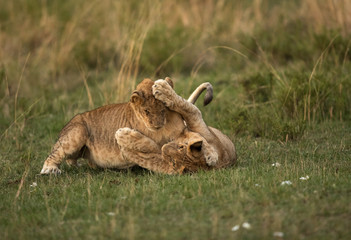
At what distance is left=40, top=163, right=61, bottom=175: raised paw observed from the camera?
636cm

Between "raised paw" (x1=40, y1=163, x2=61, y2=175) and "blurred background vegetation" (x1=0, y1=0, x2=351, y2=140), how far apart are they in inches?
53.8

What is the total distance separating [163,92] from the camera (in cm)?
575

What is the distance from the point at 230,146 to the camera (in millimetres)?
6184

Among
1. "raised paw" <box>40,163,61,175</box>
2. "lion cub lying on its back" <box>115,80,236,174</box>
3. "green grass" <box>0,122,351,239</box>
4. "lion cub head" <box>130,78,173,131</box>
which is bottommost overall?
"raised paw" <box>40,163,61,175</box>

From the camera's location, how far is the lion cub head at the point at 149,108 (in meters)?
5.75

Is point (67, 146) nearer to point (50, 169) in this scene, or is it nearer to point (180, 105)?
point (50, 169)

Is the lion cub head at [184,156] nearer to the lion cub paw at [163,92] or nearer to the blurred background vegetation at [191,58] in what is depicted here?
the lion cub paw at [163,92]

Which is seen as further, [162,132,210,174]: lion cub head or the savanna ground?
[162,132,210,174]: lion cub head

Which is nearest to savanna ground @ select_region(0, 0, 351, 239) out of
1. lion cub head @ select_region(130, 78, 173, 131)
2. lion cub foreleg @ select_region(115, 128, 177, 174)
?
lion cub foreleg @ select_region(115, 128, 177, 174)

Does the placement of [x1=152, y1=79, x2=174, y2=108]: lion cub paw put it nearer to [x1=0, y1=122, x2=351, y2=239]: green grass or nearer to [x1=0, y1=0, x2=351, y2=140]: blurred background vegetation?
[x1=0, y1=122, x2=351, y2=239]: green grass

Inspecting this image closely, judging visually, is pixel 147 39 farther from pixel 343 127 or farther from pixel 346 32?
pixel 343 127

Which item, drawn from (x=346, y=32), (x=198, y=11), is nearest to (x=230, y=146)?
(x=346, y=32)

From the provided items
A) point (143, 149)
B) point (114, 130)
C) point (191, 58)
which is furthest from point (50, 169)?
point (191, 58)

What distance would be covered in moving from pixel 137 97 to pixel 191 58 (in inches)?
256
